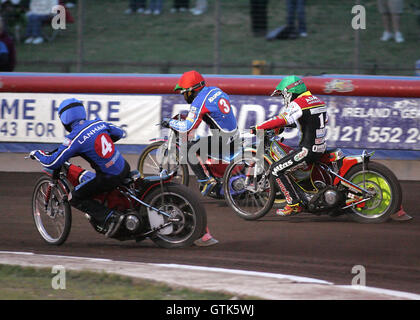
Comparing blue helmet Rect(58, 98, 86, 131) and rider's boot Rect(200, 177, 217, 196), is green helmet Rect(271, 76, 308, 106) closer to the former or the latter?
rider's boot Rect(200, 177, 217, 196)

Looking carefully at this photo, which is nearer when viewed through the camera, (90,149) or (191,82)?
(90,149)

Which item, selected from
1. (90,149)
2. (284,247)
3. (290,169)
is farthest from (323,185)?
(90,149)

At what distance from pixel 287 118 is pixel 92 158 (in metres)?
2.65

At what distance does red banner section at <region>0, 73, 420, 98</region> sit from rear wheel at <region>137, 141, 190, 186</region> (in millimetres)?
2524

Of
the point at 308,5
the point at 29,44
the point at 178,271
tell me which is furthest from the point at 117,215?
Result: the point at 29,44

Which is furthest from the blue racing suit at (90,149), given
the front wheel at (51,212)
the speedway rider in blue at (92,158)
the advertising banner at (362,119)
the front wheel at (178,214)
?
the advertising banner at (362,119)

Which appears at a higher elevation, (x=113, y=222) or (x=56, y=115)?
(x=56, y=115)

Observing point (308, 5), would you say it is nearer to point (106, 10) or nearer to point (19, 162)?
point (106, 10)

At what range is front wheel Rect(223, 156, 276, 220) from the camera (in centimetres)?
1020

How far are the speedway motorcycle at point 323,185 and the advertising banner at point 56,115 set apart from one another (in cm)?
405

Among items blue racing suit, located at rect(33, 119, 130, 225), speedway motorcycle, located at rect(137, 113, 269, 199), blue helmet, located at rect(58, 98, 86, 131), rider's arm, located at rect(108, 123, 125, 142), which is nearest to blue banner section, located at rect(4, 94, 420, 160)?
speedway motorcycle, located at rect(137, 113, 269, 199)

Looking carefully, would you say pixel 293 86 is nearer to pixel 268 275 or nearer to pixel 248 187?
pixel 248 187

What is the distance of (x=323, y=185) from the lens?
10.0 meters
